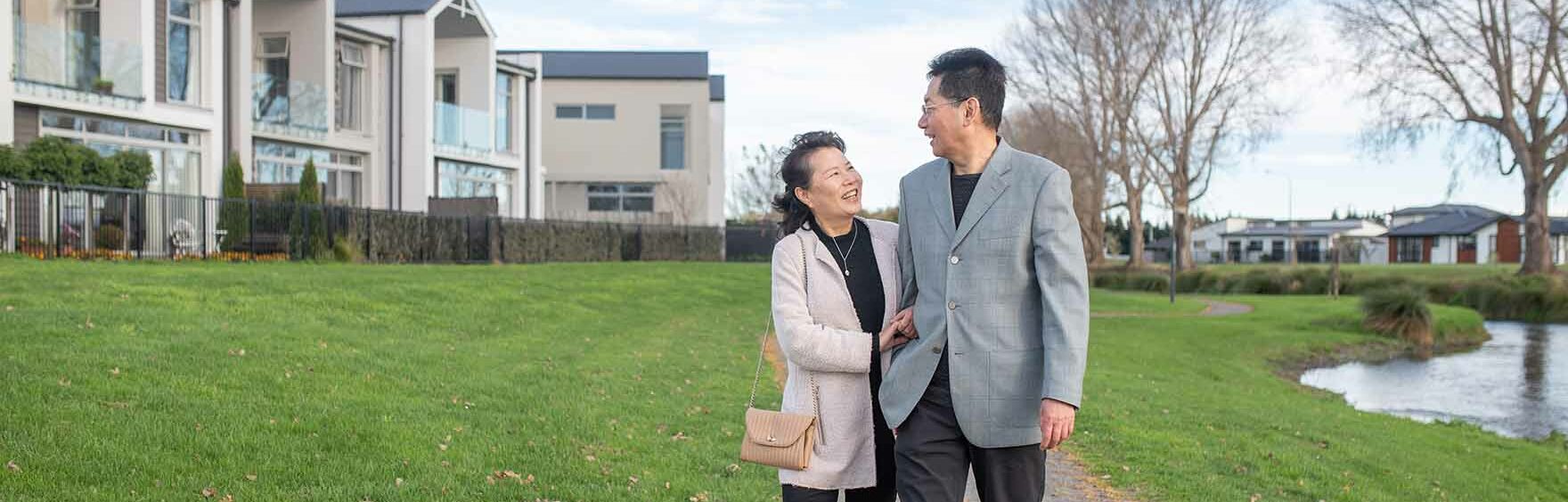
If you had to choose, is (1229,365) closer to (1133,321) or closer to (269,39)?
(1133,321)

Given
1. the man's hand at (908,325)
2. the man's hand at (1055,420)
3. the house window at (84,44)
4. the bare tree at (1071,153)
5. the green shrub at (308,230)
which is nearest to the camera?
the man's hand at (1055,420)

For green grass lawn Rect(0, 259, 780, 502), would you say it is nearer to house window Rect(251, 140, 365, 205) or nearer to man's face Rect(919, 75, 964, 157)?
man's face Rect(919, 75, 964, 157)

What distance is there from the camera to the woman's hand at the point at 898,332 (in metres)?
3.93

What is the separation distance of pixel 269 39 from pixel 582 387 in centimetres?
2233

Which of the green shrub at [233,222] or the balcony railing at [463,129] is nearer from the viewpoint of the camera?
the green shrub at [233,222]

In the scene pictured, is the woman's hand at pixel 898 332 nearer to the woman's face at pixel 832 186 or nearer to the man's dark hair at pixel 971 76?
the woman's face at pixel 832 186

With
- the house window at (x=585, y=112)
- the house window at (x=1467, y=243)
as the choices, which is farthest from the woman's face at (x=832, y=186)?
the house window at (x=1467, y=243)

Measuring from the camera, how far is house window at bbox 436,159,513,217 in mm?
35562

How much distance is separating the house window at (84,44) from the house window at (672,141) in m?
29.8

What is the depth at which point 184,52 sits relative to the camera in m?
25.1

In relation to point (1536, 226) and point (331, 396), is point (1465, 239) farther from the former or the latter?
point (331, 396)

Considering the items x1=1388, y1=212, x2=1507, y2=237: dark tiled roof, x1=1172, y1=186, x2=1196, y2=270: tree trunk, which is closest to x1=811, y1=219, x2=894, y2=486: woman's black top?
x1=1172, y1=186, x2=1196, y2=270: tree trunk

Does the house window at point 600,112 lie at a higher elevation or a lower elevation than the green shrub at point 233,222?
higher

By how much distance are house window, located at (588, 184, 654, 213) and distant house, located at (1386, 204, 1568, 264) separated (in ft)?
183
